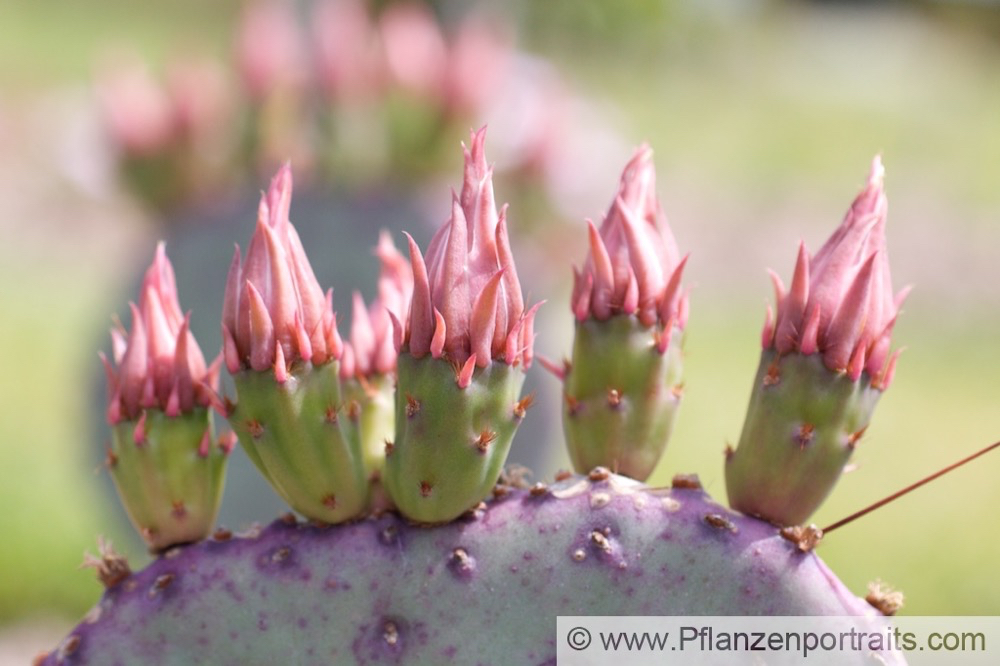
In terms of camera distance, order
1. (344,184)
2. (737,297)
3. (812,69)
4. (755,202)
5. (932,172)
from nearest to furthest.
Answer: (344,184), (737,297), (755,202), (932,172), (812,69)

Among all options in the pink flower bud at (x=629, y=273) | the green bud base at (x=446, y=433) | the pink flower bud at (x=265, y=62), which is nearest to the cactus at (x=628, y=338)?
the pink flower bud at (x=629, y=273)

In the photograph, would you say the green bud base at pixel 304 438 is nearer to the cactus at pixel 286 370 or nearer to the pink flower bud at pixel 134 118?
the cactus at pixel 286 370

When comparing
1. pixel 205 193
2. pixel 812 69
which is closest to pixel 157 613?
pixel 205 193

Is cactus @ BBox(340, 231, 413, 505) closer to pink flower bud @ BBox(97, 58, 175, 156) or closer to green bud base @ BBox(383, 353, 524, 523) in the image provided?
green bud base @ BBox(383, 353, 524, 523)

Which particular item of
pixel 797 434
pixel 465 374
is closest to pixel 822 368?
pixel 797 434

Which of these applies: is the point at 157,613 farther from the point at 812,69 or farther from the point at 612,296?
the point at 812,69
